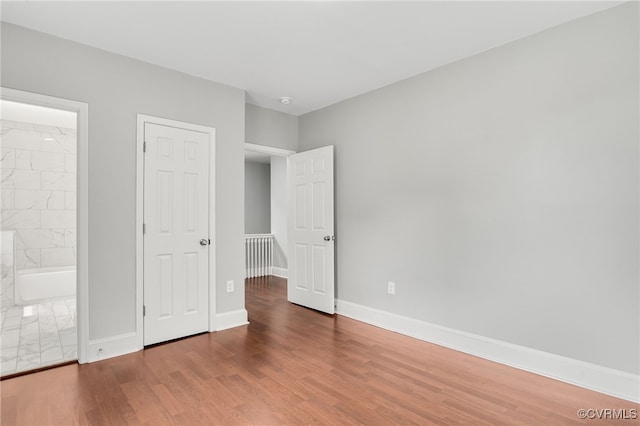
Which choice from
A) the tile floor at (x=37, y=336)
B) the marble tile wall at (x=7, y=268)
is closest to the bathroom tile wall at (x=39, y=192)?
the marble tile wall at (x=7, y=268)

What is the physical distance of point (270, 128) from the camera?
15.1ft

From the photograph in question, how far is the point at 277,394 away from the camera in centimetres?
228

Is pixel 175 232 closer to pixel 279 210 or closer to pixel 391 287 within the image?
pixel 391 287

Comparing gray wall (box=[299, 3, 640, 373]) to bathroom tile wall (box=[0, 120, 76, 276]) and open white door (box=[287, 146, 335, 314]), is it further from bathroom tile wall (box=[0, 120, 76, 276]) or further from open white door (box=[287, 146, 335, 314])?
bathroom tile wall (box=[0, 120, 76, 276])

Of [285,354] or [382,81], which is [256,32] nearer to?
[382,81]

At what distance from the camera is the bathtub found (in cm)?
469

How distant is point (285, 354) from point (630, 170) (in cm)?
302

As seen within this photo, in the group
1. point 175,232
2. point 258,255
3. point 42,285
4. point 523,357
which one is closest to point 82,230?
point 175,232

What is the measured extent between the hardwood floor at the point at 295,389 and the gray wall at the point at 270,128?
2.63 metres

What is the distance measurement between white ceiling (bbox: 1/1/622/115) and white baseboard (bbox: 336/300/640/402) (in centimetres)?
Result: 261

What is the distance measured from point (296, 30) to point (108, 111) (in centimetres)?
185

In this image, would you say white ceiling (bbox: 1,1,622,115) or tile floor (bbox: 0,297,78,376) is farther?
tile floor (bbox: 0,297,78,376)

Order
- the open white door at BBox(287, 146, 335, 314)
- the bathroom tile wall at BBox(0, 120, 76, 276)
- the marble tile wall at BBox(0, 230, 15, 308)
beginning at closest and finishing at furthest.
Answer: the open white door at BBox(287, 146, 335, 314) < the marble tile wall at BBox(0, 230, 15, 308) < the bathroom tile wall at BBox(0, 120, 76, 276)

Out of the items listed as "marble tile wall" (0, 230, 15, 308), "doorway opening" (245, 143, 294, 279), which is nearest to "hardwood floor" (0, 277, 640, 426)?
"marble tile wall" (0, 230, 15, 308)
